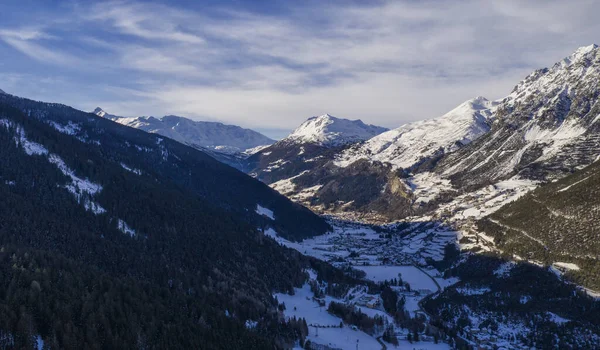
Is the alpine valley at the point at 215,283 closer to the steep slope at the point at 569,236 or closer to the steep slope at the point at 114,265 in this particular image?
the steep slope at the point at 114,265

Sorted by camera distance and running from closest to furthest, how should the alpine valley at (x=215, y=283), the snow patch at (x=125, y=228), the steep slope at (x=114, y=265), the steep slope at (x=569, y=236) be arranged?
the steep slope at (x=114, y=265)
the alpine valley at (x=215, y=283)
the steep slope at (x=569, y=236)
the snow patch at (x=125, y=228)

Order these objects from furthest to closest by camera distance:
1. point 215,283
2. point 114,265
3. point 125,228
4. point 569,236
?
point 569,236
point 125,228
point 215,283
point 114,265

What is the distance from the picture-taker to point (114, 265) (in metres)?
131

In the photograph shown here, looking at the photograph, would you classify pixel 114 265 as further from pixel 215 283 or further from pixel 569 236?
pixel 569 236

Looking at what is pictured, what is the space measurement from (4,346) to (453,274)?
540ft

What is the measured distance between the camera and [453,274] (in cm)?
19738

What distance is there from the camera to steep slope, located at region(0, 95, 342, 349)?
87.8 m

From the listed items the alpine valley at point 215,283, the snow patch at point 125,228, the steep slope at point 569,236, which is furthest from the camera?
the snow patch at point 125,228

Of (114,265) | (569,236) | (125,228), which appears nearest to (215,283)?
(114,265)

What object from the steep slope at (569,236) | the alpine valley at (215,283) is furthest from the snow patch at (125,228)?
the steep slope at (569,236)

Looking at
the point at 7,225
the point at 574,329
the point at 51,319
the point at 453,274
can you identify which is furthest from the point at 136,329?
the point at 453,274

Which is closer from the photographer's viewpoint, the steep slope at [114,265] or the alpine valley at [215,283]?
the steep slope at [114,265]

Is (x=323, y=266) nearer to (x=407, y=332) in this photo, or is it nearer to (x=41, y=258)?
(x=407, y=332)

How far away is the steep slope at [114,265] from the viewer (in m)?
87.8
